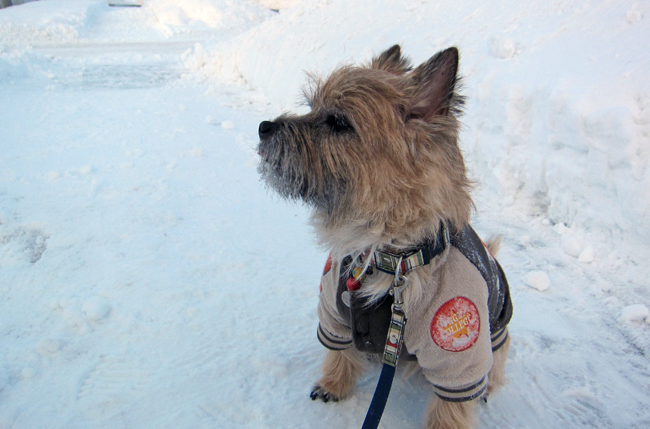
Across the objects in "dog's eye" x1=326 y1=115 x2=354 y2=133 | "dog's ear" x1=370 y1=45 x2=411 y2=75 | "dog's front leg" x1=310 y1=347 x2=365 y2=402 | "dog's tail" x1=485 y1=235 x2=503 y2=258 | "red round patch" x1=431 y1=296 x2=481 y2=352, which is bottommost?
"dog's front leg" x1=310 y1=347 x2=365 y2=402

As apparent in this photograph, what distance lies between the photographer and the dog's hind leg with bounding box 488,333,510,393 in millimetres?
2059

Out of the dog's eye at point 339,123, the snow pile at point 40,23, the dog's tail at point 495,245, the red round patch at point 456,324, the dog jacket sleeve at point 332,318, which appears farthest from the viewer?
the snow pile at point 40,23

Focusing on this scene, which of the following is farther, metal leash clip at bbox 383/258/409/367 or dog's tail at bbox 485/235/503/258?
dog's tail at bbox 485/235/503/258

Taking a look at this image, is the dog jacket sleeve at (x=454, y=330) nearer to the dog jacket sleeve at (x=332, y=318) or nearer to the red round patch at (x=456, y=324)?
the red round patch at (x=456, y=324)

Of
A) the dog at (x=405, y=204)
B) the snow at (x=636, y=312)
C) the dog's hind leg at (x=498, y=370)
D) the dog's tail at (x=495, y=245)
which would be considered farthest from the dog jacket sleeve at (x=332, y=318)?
the snow at (x=636, y=312)

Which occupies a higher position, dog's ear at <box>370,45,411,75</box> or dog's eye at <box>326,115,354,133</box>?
dog's ear at <box>370,45,411,75</box>

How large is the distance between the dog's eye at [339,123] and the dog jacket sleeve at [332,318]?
652 millimetres

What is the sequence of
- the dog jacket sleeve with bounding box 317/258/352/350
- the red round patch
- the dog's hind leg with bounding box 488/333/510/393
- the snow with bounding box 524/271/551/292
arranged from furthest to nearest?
the snow with bounding box 524/271/551/292 < the dog's hind leg with bounding box 488/333/510/393 < the dog jacket sleeve with bounding box 317/258/352/350 < the red round patch

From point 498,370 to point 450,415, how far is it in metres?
0.43

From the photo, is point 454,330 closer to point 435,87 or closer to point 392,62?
point 435,87

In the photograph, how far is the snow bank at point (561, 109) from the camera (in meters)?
2.88

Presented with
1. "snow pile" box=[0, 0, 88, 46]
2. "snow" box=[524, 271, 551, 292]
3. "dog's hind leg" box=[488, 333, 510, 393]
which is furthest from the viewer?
"snow pile" box=[0, 0, 88, 46]

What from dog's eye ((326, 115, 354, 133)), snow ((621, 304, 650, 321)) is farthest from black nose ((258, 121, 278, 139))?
snow ((621, 304, 650, 321))

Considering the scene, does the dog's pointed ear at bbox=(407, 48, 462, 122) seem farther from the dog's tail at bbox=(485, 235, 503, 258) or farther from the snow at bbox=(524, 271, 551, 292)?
the snow at bbox=(524, 271, 551, 292)
